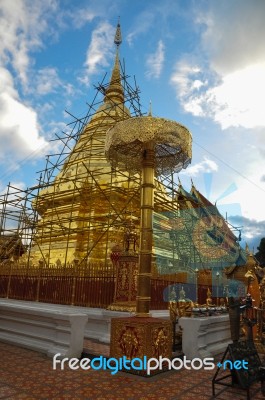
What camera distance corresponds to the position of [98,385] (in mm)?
4461

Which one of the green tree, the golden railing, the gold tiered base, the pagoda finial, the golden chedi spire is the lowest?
the gold tiered base

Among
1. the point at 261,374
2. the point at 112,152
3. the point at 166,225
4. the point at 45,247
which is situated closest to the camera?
the point at 261,374

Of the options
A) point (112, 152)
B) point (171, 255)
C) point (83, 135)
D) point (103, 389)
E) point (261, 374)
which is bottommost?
point (103, 389)

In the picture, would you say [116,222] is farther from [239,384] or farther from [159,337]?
[239,384]

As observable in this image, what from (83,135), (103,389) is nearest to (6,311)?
(103,389)

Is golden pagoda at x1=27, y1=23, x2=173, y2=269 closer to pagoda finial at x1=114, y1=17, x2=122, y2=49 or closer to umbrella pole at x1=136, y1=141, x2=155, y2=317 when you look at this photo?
umbrella pole at x1=136, y1=141, x2=155, y2=317

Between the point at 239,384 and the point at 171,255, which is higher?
the point at 171,255

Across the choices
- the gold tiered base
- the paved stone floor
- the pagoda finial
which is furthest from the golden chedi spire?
the paved stone floor

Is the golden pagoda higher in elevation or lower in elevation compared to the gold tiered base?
higher

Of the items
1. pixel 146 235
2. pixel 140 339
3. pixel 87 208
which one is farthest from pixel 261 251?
pixel 140 339

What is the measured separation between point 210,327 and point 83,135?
643 inches

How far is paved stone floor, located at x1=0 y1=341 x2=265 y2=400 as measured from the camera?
13.3 feet

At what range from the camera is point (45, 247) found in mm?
16734

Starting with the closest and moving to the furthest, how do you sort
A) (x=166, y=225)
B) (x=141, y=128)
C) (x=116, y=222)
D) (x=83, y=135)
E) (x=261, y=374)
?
1. (x=261, y=374)
2. (x=141, y=128)
3. (x=116, y=222)
4. (x=166, y=225)
5. (x=83, y=135)
